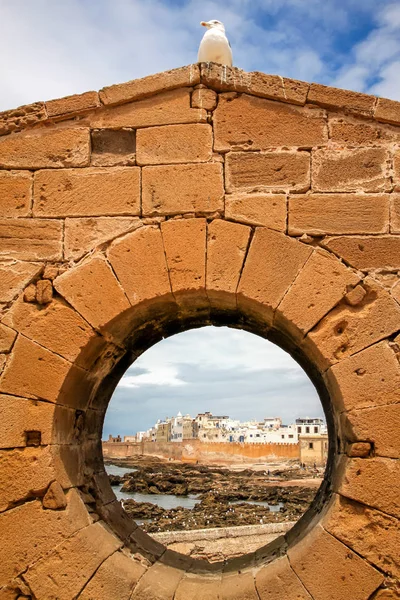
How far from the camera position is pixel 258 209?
13.0 feet

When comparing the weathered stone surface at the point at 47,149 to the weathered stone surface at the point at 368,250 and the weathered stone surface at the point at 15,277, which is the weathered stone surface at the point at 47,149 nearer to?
the weathered stone surface at the point at 15,277

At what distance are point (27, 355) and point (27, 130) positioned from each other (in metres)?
1.78

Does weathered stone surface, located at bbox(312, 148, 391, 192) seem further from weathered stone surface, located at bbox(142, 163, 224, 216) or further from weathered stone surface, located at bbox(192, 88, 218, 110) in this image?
weathered stone surface, located at bbox(192, 88, 218, 110)

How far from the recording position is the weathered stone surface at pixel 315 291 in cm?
374

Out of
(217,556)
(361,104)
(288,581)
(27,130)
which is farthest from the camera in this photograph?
(217,556)

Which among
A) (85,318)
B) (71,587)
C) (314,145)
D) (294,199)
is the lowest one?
(71,587)

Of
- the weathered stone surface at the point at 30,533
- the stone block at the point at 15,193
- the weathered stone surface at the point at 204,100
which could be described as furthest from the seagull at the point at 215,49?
the weathered stone surface at the point at 30,533

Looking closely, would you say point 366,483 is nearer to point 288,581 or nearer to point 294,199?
point 288,581

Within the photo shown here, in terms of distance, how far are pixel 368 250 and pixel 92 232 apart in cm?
197

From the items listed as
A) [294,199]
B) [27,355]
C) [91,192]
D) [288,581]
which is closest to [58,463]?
[27,355]

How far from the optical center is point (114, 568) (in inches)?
140

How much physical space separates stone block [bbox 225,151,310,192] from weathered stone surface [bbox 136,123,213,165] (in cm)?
22

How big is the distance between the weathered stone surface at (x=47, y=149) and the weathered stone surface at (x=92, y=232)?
1.62 feet

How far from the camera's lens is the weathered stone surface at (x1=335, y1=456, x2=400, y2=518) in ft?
→ 11.2
